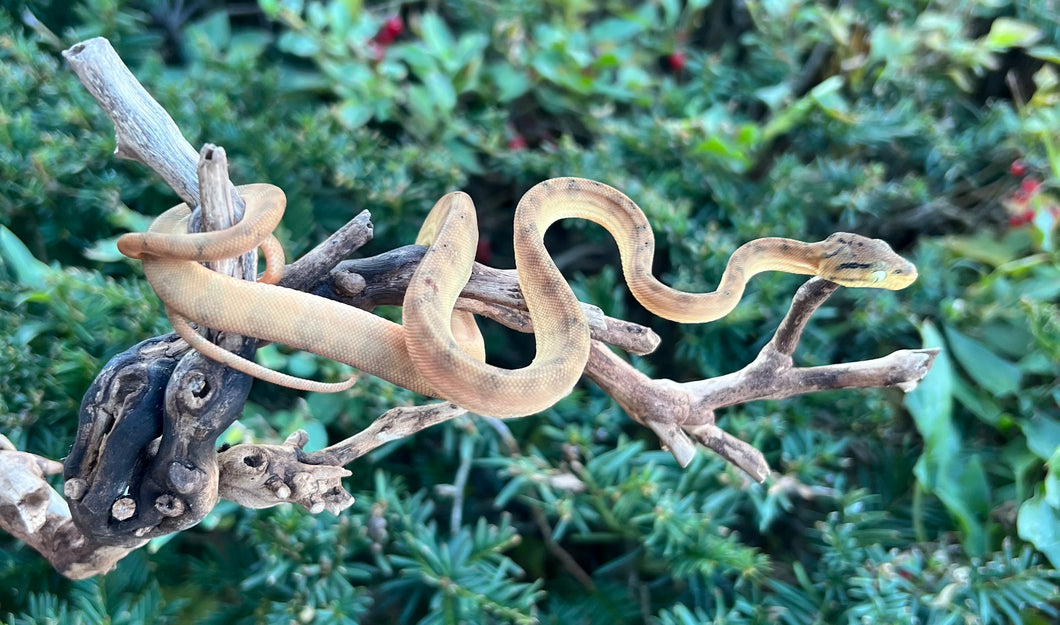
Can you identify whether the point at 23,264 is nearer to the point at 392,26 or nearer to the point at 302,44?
the point at 302,44

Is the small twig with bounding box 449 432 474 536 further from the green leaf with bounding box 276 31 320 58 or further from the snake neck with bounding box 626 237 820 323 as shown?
the green leaf with bounding box 276 31 320 58

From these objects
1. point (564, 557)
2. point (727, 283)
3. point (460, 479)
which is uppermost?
point (727, 283)

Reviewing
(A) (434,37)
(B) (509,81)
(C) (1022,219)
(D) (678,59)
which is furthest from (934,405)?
(A) (434,37)

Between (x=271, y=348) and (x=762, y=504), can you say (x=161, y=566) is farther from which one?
(x=762, y=504)

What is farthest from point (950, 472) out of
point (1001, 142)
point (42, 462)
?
point (42, 462)

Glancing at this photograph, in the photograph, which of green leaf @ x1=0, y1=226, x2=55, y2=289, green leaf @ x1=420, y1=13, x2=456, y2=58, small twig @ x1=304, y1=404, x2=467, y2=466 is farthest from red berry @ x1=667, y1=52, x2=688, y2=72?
green leaf @ x1=0, y1=226, x2=55, y2=289

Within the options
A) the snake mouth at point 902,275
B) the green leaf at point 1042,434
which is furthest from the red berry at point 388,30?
the green leaf at point 1042,434

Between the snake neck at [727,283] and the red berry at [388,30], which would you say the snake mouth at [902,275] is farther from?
the red berry at [388,30]
